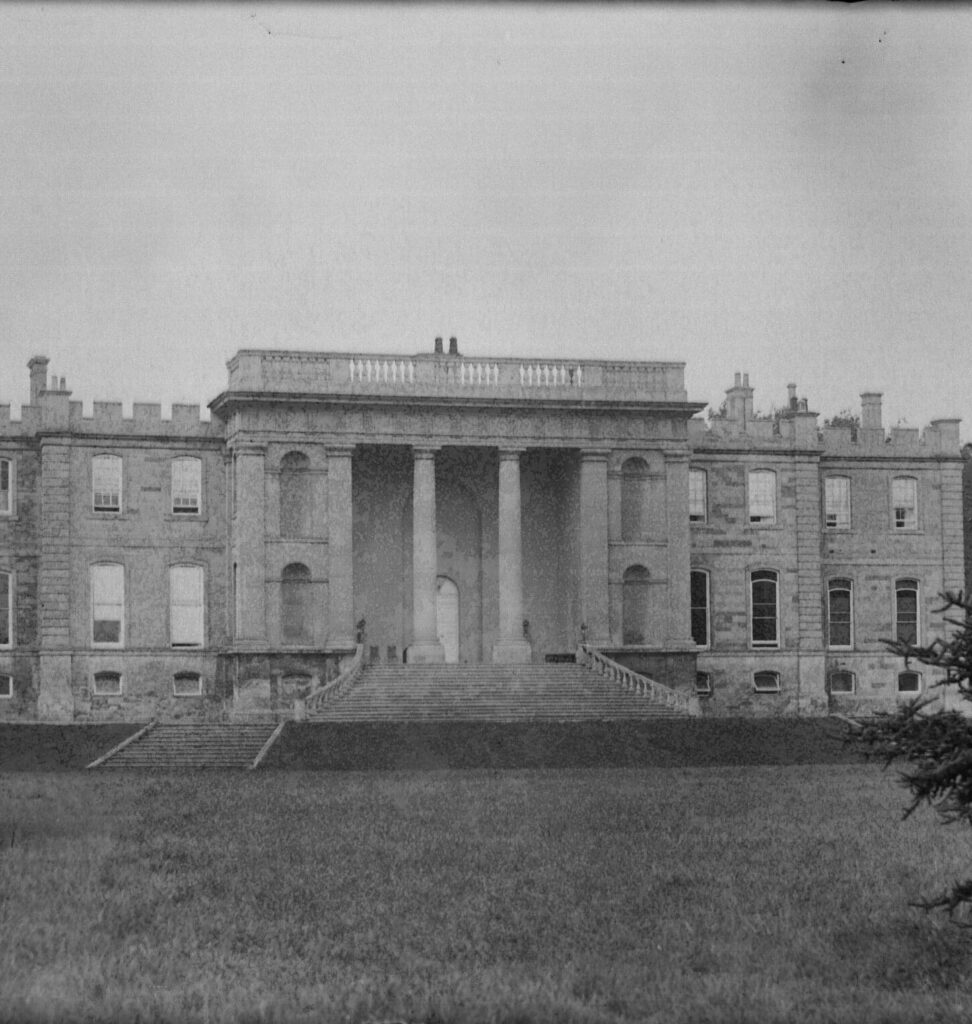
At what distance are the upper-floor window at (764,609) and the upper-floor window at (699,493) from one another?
2.49m

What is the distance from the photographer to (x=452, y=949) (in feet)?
45.8

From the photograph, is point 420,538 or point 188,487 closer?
Result: point 420,538

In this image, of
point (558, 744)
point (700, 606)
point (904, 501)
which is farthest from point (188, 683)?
point (904, 501)

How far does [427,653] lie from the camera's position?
47125 mm

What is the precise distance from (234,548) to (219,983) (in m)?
37.1

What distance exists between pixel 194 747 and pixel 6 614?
1457cm

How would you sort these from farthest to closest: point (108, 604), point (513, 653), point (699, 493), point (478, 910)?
point (699, 493)
point (108, 604)
point (513, 653)
point (478, 910)

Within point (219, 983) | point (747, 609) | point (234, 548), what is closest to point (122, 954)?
point (219, 983)

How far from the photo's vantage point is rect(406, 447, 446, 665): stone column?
47.6 metres

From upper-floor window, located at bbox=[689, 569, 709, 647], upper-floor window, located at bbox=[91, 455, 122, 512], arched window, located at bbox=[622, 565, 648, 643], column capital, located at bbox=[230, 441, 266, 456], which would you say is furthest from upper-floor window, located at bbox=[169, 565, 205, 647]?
upper-floor window, located at bbox=[689, 569, 709, 647]

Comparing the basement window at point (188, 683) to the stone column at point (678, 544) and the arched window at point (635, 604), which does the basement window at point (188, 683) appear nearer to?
the arched window at point (635, 604)

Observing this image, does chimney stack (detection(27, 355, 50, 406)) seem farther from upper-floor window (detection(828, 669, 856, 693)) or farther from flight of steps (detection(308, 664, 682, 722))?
upper-floor window (detection(828, 669, 856, 693))

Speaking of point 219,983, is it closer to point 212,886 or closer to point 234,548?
point 212,886

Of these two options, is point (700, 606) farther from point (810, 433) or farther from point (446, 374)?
point (446, 374)
